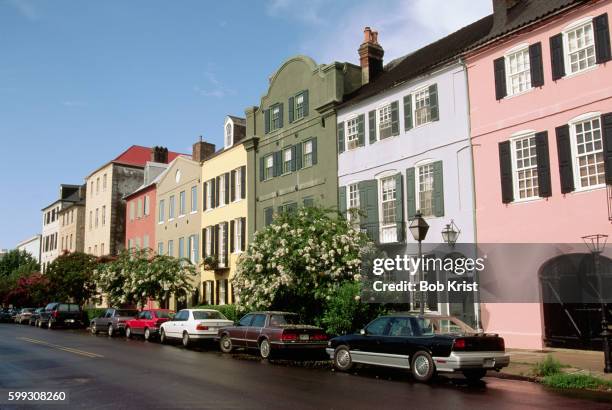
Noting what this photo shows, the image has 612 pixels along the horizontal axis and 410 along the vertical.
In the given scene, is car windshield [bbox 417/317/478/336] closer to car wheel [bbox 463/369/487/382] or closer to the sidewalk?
car wheel [bbox 463/369/487/382]

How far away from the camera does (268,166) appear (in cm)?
3170

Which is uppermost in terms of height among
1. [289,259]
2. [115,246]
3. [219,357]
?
[115,246]

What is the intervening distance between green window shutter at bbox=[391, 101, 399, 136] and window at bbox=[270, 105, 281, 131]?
900 centimetres

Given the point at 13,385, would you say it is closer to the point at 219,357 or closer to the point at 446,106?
the point at 219,357

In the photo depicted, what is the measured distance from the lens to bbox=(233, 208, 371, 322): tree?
68.0 ft

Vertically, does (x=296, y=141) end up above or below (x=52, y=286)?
above


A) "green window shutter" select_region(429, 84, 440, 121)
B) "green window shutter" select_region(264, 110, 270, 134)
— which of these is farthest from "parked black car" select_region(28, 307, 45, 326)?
"green window shutter" select_region(429, 84, 440, 121)

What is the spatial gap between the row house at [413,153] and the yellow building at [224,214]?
9192 mm

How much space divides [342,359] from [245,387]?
4.03 metres

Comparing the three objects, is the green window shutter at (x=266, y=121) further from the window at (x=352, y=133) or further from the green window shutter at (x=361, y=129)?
the green window shutter at (x=361, y=129)

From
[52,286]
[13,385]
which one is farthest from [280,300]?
[52,286]

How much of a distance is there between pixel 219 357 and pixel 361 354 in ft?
19.8

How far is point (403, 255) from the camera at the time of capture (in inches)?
882

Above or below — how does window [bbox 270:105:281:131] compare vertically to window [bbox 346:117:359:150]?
above
